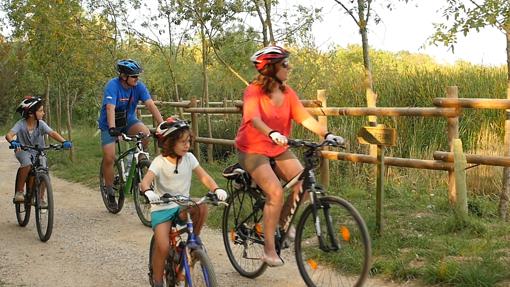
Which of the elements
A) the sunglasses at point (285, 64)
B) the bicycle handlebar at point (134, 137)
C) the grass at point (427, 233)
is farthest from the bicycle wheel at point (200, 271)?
the bicycle handlebar at point (134, 137)

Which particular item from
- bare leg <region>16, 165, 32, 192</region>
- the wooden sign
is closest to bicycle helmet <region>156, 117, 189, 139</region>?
the wooden sign

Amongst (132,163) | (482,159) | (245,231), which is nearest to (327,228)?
(245,231)

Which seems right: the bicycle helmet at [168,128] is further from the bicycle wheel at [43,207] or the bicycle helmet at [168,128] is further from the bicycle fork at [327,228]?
the bicycle wheel at [43,207]

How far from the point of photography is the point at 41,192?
7.38 meters

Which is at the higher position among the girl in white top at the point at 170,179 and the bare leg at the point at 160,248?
the girl in white top at the point at 170,179

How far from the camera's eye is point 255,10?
1333cm

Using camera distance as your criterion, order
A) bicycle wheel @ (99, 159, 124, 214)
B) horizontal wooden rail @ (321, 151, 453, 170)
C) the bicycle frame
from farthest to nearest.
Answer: bicycle wheel @ (99, 159, 124, 214)
the bicycle frame
horizontal wooden rail @ (321, 151, 453, 170)

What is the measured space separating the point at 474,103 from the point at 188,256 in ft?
12.3

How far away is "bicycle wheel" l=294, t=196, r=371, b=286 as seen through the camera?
14.9 ft

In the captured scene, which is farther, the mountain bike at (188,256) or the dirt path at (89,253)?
the dirt path at (89,253)

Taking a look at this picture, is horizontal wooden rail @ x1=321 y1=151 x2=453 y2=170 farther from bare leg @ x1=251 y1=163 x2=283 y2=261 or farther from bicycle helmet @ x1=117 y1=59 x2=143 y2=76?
bare leg @ x1=251 y1=163 x2=283 y2=261

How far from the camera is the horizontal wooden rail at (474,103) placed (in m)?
6.33

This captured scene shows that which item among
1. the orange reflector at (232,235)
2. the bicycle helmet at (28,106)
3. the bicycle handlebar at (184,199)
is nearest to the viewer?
the bicycle handlebar at (184,199)

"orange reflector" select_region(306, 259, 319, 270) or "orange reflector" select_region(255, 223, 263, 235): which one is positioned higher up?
"orange reflector" select_region(255, 223, 263, 235)
